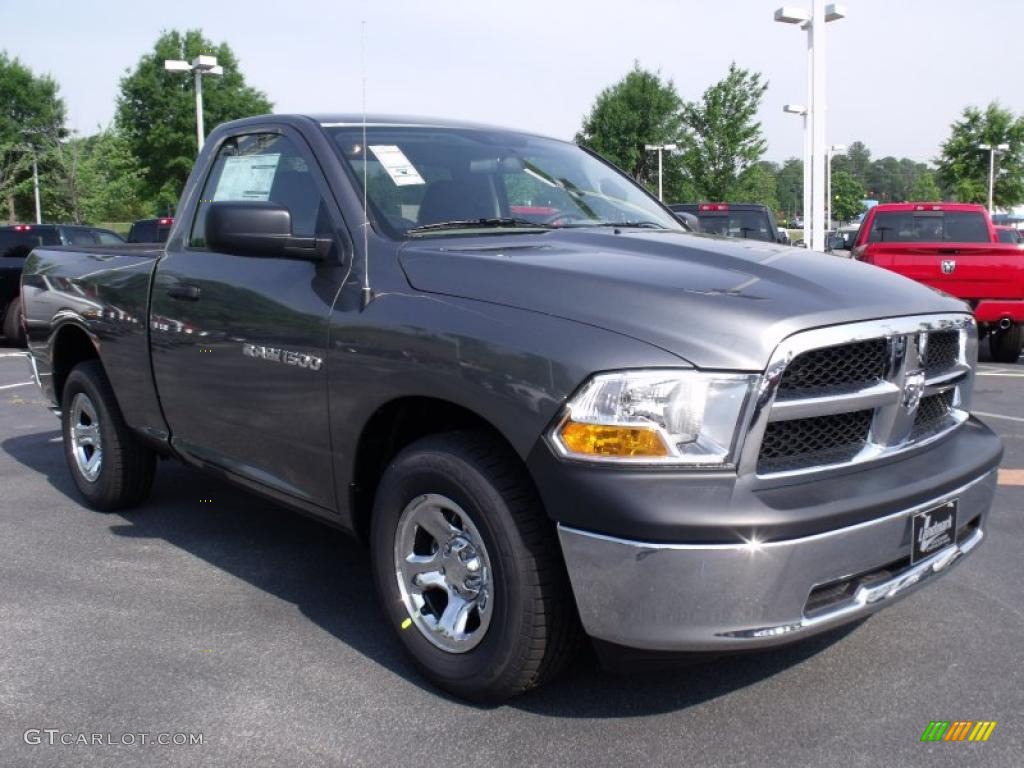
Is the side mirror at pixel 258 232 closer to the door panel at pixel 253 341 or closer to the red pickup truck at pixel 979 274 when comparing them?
the door panel at pixel 253 341

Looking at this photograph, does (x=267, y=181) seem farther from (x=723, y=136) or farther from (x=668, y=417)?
(x=723, y=136)

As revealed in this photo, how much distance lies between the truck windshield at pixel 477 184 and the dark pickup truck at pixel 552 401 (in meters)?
0.01

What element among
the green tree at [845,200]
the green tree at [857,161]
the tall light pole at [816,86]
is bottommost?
the tall light pole at [816,86]

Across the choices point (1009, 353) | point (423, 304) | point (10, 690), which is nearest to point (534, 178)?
point (423, 304)

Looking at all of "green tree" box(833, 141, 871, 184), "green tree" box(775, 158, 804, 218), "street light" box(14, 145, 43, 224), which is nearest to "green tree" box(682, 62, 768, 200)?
"street light" box(14, 145, 43, 224)

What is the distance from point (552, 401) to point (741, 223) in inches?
504

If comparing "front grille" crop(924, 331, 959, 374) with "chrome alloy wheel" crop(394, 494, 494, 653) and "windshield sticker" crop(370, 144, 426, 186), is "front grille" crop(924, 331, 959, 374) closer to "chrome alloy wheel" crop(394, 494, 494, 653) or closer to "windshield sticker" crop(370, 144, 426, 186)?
"chrome alloy wheel" crop(394, 494, 494, 653)

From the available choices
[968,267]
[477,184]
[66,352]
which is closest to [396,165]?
[477,184]

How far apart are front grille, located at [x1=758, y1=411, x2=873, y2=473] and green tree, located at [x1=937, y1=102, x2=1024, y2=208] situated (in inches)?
2212

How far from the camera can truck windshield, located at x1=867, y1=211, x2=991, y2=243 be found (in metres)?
13.1

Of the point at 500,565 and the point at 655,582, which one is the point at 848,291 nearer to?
the point at 655,582

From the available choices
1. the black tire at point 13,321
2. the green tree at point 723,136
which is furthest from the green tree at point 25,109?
the black tire at point 13,321

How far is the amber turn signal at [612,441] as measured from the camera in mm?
2617

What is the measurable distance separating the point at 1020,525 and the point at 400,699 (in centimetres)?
323
